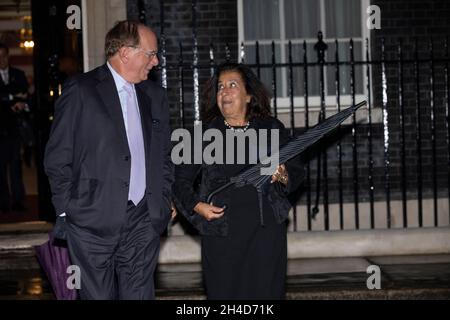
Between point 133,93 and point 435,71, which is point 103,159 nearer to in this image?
point 133,93

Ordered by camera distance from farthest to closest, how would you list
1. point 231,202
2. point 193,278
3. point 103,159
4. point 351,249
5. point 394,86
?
point 394,86 < point 351,249 < point 193,278 < point 231,202 < point 103,159

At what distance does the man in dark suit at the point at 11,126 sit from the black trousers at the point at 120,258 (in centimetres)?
622

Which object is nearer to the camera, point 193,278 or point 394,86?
point 193,278

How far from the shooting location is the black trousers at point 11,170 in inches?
469

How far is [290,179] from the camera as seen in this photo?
6.12 metres

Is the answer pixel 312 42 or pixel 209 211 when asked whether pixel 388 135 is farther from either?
pixel 209 211

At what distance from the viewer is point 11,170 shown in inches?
473

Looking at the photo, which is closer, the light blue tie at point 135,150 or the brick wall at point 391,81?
the light blue tie at point 135,150

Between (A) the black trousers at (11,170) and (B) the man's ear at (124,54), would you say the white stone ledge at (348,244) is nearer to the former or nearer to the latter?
(A) the black trousers at (11,170)

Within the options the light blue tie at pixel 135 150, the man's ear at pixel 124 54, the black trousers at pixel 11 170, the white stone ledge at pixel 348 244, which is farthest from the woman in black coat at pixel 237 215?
the black trousers at pixel 11 170

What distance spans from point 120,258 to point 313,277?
3045 mm

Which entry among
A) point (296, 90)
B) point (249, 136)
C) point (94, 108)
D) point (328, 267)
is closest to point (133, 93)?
point (94, 108)

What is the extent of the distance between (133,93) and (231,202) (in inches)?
34.4

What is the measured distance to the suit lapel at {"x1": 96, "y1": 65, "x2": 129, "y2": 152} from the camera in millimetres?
5703
